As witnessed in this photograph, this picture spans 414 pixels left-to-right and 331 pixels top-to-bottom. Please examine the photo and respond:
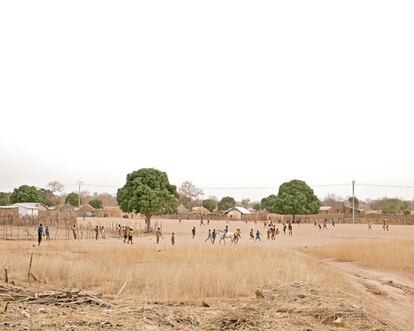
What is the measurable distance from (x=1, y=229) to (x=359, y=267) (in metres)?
37.2

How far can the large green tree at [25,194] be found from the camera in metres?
97.9

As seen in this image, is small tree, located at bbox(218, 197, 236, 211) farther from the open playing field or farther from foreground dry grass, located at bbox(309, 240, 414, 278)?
the open playing field

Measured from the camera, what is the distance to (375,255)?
26688mm

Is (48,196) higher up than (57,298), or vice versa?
(48,196)

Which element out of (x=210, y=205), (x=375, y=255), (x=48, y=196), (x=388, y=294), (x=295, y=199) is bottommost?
(x=388, y=294)

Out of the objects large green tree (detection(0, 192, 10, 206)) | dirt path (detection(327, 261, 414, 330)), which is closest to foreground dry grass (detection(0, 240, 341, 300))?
dirt path (detection(327, 261, 414, 330))

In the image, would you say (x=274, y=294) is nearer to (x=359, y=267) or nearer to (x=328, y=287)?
(x=328, y=287)

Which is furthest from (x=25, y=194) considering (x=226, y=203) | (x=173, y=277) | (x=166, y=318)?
(x=166, y=318)

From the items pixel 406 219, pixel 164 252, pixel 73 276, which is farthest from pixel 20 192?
pixel 73 276

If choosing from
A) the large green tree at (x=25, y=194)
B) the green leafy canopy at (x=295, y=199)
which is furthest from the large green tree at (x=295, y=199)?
the large green tree at (x=25, y=194)

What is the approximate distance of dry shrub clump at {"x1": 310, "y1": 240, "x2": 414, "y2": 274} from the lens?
24.1 meters

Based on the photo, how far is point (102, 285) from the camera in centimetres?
1435

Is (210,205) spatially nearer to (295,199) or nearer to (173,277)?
(295,199)

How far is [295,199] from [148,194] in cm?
3915
